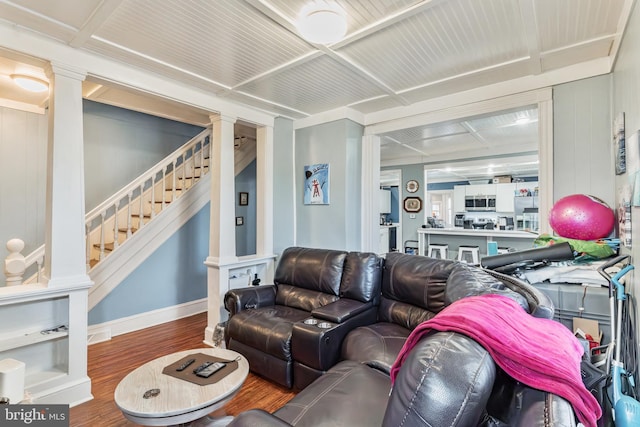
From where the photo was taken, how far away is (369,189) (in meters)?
3.74

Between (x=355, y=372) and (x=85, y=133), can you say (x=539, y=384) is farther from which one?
(x=85, y=133)

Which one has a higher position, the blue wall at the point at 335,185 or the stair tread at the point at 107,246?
the blue wall at the point at 335,185

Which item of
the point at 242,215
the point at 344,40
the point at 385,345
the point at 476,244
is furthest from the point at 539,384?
the point at 476,244

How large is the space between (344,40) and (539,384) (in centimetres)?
214

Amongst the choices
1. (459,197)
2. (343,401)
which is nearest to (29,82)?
(343,401)

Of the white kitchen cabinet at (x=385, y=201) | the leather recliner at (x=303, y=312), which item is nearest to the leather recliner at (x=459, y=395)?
the leather recliner at (x=303, y=312)

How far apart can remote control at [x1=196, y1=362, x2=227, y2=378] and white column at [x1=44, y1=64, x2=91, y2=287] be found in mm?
1253

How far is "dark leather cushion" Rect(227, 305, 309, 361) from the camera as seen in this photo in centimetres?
226

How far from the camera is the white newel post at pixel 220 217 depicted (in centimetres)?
319

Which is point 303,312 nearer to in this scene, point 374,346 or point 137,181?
point 374,346

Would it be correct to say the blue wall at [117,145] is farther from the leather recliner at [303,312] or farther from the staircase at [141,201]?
the leather recliner at [303,312]

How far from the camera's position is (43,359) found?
7.14ft

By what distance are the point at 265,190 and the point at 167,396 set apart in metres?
2.46

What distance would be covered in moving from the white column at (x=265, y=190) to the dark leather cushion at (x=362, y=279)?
4.16 feet
